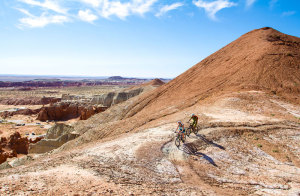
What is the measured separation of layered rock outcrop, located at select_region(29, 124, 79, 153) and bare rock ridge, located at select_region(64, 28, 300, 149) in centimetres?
159

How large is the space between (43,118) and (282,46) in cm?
4386

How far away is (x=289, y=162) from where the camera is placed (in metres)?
8.71

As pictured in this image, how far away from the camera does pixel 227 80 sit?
2091 cm

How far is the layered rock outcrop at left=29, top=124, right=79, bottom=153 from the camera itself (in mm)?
19312

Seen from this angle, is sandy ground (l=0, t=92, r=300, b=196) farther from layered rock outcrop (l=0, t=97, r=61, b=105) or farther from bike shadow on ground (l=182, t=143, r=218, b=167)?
layered rock outcrop (l=0, t=97, r=61, b=105)

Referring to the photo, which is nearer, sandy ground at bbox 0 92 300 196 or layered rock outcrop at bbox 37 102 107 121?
sandy ground at bbox 0 92 300 196

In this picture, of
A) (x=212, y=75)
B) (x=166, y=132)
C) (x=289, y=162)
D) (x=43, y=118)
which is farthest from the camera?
(x=43, y=118)

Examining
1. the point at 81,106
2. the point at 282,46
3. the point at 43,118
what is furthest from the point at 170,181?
the point at 43,118

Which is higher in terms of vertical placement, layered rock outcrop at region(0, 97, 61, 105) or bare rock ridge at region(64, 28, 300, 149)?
bare rock ridge at region(64, 28, 300, 149)

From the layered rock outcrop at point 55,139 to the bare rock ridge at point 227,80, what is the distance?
159 cm

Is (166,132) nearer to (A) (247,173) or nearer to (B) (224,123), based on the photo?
(B) (224,123)

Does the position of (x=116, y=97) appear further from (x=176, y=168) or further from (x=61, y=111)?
(x=176, y=168)

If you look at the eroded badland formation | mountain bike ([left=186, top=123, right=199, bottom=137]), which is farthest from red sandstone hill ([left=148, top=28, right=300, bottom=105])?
mountain bike ([left=186, top=123, right=199, bottom=137])

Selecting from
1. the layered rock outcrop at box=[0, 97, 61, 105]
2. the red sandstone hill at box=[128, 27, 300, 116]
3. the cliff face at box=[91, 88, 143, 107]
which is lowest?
the layered rock outcrop at box=[0, 97, 61, 105]
